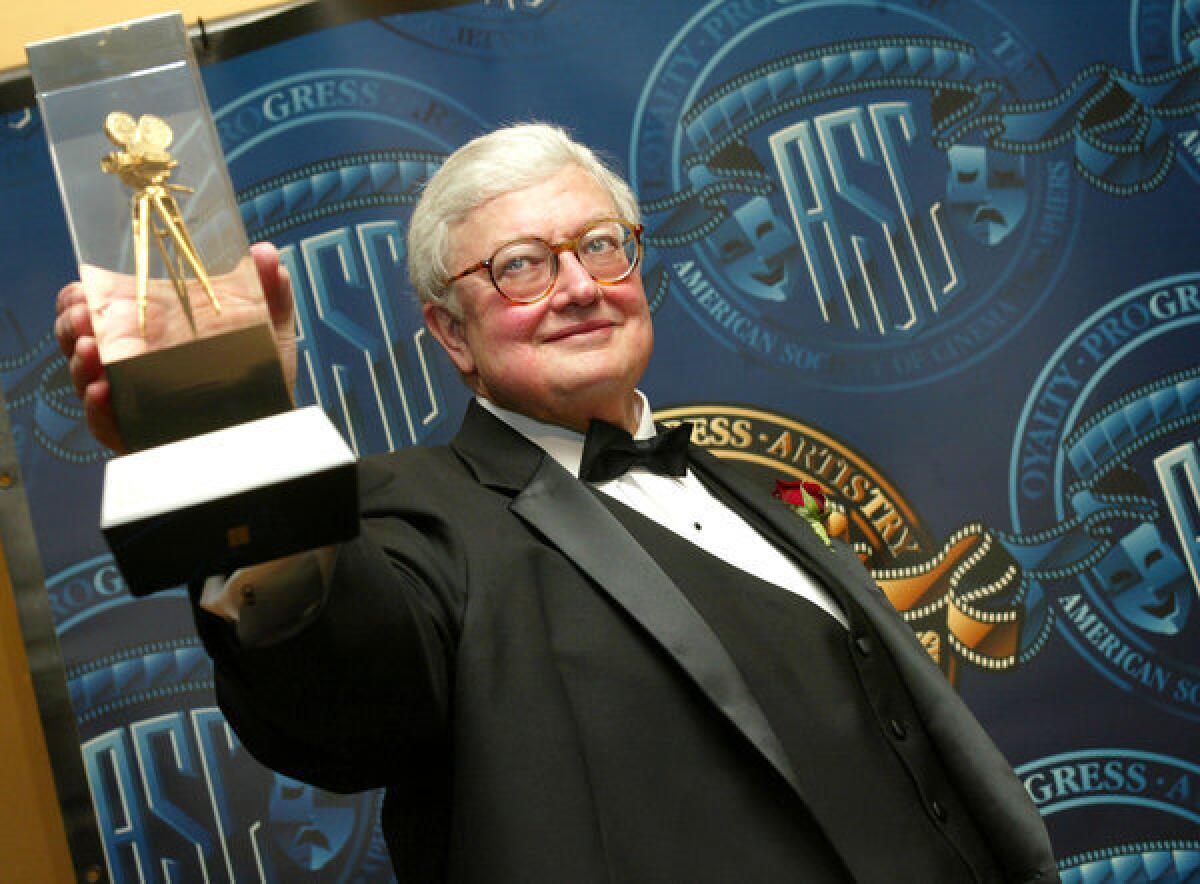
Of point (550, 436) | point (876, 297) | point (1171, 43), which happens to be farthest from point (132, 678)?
point (1171, 43)

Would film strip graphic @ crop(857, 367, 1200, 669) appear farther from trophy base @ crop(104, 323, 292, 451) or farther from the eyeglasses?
trophy base @ crop(104, 323, 292, 451)

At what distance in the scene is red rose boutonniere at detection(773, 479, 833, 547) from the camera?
187 centimetres

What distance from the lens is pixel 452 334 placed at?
1.79m

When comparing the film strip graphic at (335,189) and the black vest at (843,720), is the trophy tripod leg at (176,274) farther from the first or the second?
the film strip graphic at (335,189)

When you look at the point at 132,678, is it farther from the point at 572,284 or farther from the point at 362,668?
the point at 362,668

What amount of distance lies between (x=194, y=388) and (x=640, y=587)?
563mm

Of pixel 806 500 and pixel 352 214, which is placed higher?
pixel 352 214

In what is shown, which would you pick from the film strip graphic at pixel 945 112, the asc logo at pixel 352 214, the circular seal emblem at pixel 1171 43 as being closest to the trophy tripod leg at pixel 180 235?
the asc logo at pixel 352 214

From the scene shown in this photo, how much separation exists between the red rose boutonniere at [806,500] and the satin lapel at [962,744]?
8.4 inches

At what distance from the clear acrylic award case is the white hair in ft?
1.83

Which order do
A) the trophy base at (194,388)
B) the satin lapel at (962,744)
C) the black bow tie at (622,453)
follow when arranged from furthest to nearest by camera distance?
the black bow tie at (622,453) < the satin lapel at (962,744) < the trophy base at (194,388)

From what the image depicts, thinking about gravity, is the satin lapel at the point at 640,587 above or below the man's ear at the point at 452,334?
below

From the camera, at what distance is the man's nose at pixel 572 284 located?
1666 mm

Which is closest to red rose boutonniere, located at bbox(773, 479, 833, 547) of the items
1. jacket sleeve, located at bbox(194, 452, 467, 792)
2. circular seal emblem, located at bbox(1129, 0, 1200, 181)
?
jacket sleeve, located at bbox(194, 452, 467, 792)
